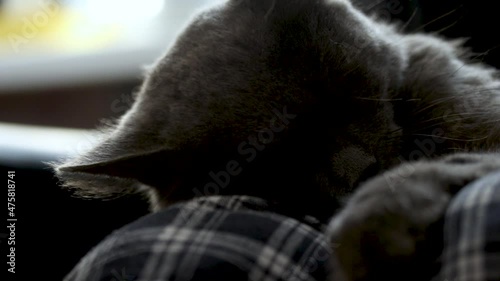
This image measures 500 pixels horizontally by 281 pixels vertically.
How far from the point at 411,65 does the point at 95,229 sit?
0.70m

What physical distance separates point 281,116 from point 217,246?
1.03ft

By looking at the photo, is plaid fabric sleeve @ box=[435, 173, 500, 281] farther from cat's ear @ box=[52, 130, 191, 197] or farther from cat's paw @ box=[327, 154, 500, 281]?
cat's ear @ box=[52, 130, 191, 197]

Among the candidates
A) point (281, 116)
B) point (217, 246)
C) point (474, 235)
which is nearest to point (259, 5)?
point (281, 116)

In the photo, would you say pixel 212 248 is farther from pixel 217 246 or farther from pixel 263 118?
pixel 263 118

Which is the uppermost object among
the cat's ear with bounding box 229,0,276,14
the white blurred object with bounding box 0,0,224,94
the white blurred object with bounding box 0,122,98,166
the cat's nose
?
the cat's ear with bounding box 229,0,276,14

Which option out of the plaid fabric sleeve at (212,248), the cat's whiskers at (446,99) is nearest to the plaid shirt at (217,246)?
the plaid fabric sleeve at (212,248)

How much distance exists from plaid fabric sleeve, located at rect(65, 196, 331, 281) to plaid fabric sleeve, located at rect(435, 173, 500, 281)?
0.14 m

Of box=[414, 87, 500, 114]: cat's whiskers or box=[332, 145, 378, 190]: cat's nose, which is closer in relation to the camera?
box=[332, 145, 378, 190]: cat's nose

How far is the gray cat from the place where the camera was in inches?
34.3

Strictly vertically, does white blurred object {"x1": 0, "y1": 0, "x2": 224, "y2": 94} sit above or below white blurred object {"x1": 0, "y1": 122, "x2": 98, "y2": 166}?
above

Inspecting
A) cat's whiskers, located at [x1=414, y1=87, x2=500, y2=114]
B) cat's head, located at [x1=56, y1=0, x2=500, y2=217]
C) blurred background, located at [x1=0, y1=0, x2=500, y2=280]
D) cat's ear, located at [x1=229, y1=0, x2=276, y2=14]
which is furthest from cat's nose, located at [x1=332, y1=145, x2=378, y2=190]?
blurred background, located at [x1=0, y1=0, x2=500, y2=280]

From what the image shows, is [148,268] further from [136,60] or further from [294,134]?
[136,60]

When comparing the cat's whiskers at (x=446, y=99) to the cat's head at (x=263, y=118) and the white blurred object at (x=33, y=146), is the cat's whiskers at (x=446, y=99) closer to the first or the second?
the cat's head at (x=263, y=118)

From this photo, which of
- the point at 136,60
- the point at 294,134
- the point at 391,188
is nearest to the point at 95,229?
the point at 294,134
